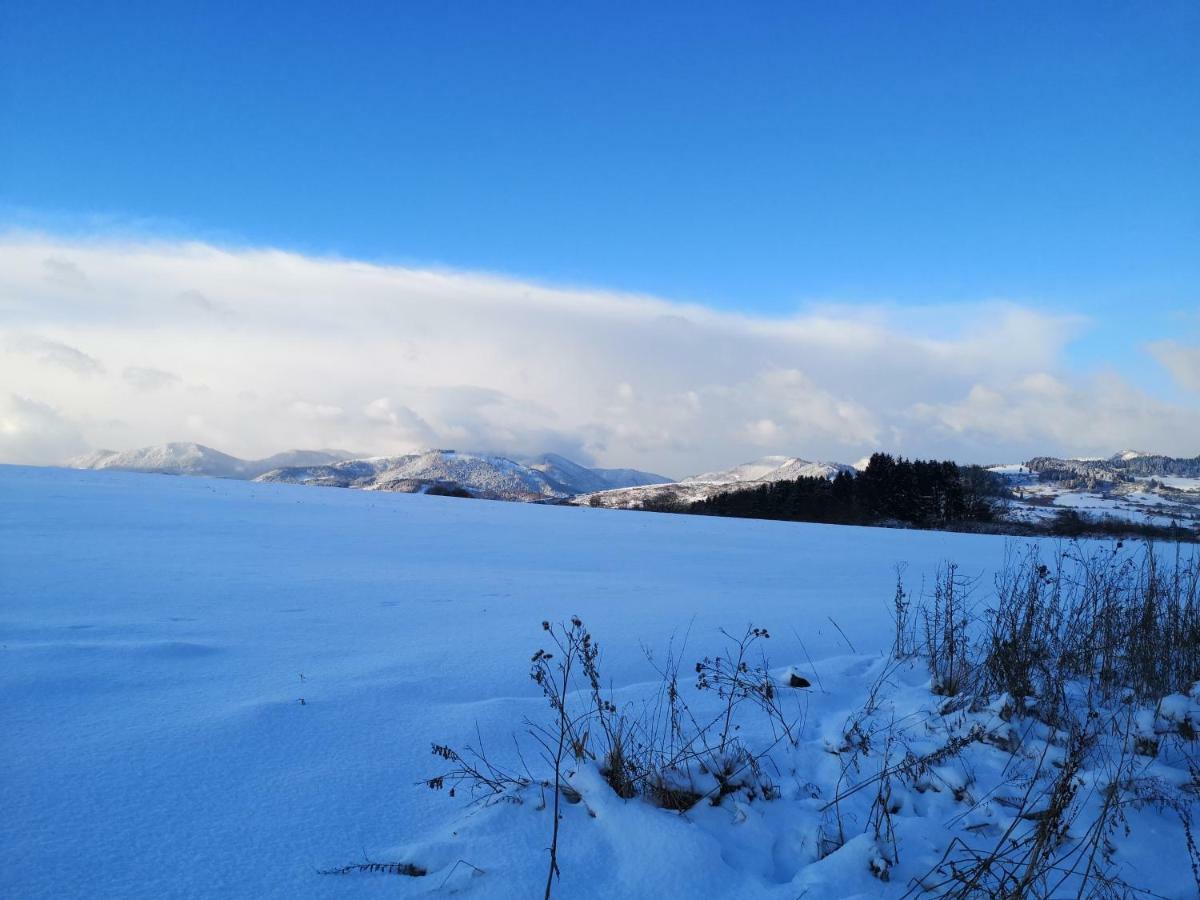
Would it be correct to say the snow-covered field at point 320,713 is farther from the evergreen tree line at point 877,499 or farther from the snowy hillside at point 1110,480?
the snowy hillside at point 1110,480

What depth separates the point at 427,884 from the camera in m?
2.00

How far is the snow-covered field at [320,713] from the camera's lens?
6.75ft

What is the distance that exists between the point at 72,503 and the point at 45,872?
13607mm

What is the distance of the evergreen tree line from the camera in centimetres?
4309

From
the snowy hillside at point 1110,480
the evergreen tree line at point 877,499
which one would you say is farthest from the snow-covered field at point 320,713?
the snowy hillside at point 1110,480

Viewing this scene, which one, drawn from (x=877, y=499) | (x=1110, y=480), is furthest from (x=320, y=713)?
(x=1110, y=480)

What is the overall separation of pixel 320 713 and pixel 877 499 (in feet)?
154

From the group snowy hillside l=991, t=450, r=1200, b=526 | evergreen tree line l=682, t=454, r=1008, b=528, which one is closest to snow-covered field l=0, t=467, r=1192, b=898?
evergreen tree line l=682, t=454, r=1008, b=528

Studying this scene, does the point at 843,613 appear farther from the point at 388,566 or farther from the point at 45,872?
the point at 45,872

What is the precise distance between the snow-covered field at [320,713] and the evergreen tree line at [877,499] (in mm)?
38203

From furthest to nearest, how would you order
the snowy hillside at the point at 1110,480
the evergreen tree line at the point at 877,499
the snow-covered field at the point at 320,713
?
the snowy hillside at the point at 1110,480 → the evergreen tree line at the point at 877,499 → the snow-covered field at the point at 320,713

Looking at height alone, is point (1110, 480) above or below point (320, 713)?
above

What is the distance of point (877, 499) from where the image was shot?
4459 centimetres

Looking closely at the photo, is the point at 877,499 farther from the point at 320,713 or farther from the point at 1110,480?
the point at 1110,480
